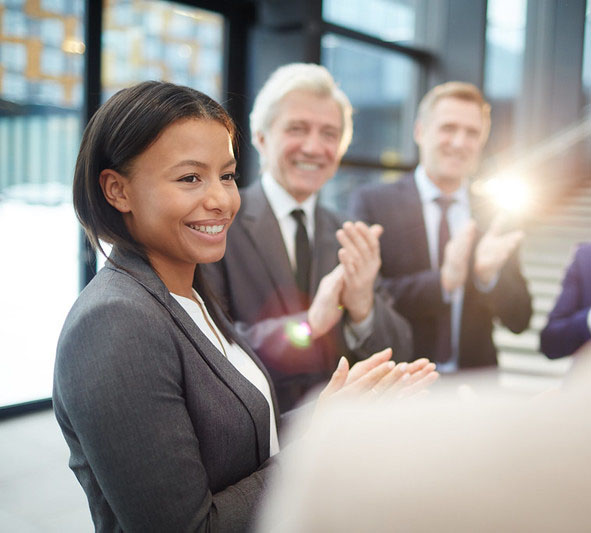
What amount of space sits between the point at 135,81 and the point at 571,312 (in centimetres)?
300

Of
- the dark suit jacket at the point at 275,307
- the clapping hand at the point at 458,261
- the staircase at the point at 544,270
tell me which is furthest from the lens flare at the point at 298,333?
the staircase at the point at 544,270

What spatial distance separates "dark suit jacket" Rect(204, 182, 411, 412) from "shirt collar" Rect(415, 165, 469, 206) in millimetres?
932

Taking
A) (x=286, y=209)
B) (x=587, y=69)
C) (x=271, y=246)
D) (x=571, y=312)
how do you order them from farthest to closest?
(x=587, y=69) < (x=571, y=312) < (x=286, y=209) < (x=271, y=246)

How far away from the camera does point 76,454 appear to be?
1.04 metres

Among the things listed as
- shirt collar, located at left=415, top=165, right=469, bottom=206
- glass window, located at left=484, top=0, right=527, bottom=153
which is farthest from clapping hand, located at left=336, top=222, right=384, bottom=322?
glass window, located at left=484, top=0, right=527, bottom=153

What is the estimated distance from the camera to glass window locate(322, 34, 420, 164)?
5.39m

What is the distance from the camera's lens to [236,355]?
1.25m

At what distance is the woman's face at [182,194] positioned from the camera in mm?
1093

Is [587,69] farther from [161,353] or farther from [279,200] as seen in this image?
[161,353]

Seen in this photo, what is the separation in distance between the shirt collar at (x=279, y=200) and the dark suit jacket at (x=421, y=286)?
62 cm

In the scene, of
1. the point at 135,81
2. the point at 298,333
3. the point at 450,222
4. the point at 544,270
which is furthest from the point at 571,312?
the point at 544,270

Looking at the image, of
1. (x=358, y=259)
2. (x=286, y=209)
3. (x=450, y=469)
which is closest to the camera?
(x=450, y=469)

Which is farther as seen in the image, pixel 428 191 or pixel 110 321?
pixel 428 191

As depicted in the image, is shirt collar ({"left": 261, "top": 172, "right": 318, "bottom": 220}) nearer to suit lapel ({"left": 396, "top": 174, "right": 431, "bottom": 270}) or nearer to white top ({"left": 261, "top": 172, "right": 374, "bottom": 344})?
white top ({"left": 261, "top": 172, "right": 374, "bottom": 344})
